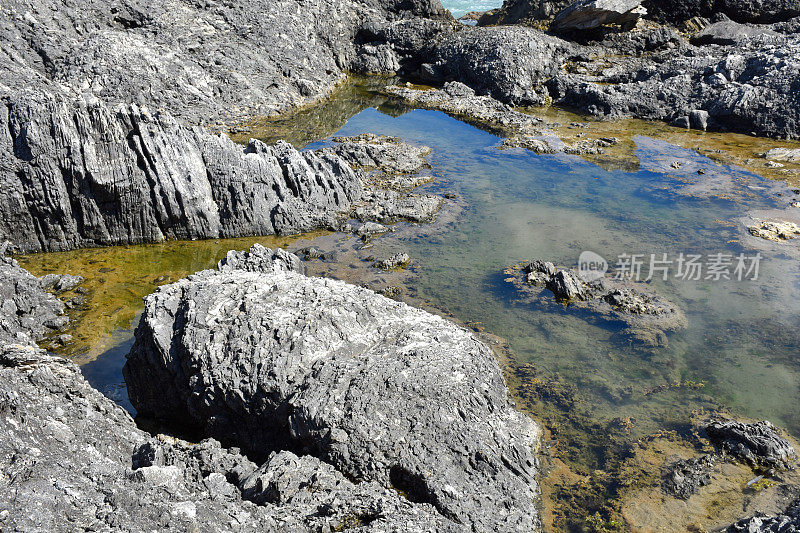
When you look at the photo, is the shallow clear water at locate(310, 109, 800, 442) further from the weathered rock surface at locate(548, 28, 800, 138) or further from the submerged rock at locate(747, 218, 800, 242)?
the weathered rock surface at locate(548, 28, 800, 138)

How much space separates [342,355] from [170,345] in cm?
232

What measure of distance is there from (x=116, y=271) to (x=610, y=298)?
10260 millimetres

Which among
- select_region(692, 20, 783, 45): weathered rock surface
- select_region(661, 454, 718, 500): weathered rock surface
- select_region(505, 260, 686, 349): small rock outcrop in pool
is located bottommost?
select_region(661, 454, 718, 500): weathered rock surface

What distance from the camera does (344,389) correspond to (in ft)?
21.6

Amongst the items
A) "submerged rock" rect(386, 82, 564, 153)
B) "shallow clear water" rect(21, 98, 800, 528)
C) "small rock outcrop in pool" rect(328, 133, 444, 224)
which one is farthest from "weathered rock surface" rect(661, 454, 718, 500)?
"submerged rock" rect(386, 82, 564, 153)

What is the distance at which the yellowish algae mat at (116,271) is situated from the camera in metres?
9.69

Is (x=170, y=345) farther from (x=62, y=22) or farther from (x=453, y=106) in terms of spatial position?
(x=453, y=106)

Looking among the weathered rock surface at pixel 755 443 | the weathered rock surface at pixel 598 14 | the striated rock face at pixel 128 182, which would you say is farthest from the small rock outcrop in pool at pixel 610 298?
the weathered rock surface at pixel 598 14

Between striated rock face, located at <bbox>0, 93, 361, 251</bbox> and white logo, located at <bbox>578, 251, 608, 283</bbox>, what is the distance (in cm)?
611

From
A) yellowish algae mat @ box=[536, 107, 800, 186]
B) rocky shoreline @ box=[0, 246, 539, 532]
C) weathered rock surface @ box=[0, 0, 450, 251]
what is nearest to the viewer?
rocky shoreline @ box=[0, 246, 539, 532]

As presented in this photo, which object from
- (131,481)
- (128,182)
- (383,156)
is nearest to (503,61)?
(383,156)

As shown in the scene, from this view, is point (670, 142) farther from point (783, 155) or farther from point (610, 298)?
point (610, 298)

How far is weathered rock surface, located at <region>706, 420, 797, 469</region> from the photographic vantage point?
7371 millimetres

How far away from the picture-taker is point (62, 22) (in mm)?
18953
